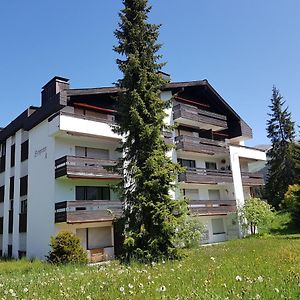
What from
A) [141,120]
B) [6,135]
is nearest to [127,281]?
[141,120]

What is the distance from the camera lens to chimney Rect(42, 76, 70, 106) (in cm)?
2541

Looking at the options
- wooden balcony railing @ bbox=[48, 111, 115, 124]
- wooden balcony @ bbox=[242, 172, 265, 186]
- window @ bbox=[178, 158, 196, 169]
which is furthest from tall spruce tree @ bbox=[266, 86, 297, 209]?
wooden balcony railing @ bbox=[48, 111, 115, 124]

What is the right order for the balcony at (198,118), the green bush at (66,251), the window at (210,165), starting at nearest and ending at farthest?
1. the green bush at (66,251)
2. the balcony at (198,118)
3. the window at (210,165)

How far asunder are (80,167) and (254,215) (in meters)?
16.1

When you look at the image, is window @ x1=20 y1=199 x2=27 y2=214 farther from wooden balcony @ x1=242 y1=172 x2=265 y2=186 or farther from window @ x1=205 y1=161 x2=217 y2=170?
wooden balcony @ x1=242 y1=172 x2=265 y2=186

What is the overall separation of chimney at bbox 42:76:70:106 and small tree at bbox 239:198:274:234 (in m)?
18.5

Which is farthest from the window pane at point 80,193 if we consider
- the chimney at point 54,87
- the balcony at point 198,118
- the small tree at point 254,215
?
the small tree at point 254,215

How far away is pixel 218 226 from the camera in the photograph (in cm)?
3253

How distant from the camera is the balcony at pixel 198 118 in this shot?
3077 cm

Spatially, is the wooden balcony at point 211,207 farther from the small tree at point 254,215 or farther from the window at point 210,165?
the window at point 210,165

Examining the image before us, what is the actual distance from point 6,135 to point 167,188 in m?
20.4

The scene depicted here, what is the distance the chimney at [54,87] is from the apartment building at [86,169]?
0.07 meters

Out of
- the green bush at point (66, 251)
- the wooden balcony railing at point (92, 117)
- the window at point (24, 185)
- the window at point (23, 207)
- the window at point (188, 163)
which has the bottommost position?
the green bush at point (66, 251)

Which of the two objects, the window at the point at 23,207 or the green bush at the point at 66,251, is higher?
the window at the point at 23,207
